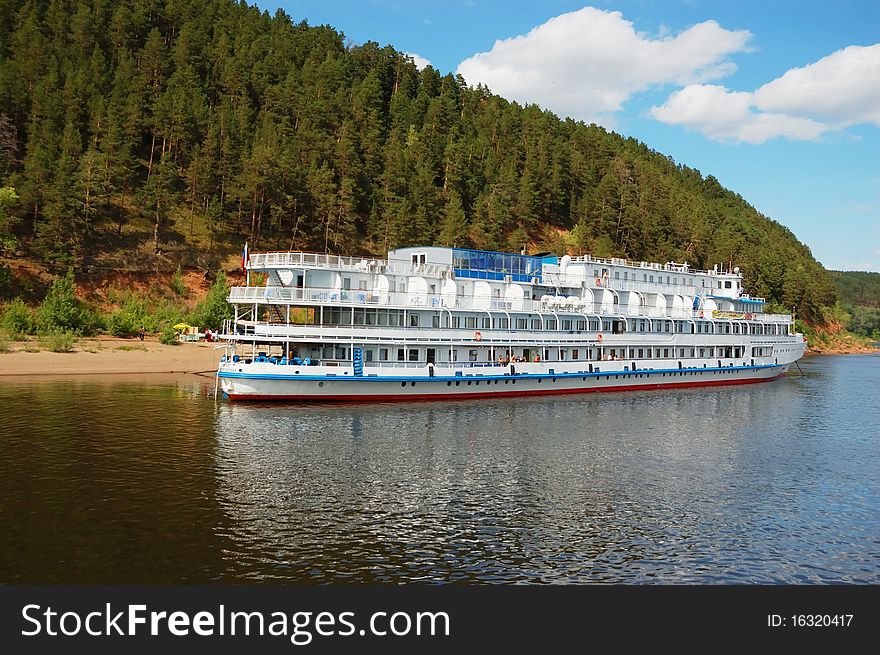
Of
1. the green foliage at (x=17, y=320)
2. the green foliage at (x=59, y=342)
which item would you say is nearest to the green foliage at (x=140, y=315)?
the green foliage at (x=59, y=342)

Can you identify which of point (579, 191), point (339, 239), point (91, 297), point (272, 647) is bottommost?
point (272, 647)

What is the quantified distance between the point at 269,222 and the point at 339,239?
10.1 m

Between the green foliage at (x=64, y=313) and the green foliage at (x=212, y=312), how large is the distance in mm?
10376

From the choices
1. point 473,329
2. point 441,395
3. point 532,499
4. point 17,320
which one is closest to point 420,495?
point 532,499

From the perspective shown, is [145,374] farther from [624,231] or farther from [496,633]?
[624,231]

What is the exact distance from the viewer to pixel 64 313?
69062 mm

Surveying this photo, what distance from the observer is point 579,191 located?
5694 inches

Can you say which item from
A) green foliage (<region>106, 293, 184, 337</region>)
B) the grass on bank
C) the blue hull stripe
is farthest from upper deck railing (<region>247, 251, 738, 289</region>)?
green foliage (<region>106, 293, 184, 337</region>)

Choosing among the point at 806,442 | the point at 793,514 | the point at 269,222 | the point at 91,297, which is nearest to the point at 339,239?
the point at 269,222

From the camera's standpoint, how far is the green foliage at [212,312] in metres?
78.1

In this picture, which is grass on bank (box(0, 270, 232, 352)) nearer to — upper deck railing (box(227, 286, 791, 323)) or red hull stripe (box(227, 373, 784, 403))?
upper deck railing (box(227, 286, 791, 323))

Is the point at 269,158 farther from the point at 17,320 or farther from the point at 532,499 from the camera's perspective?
the point at 532,499

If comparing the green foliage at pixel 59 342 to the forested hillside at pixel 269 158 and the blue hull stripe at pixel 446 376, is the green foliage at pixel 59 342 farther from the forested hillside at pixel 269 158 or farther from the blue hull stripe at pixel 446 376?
the blue hull stripe at pixel 446 376

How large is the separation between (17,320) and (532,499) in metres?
62.3
